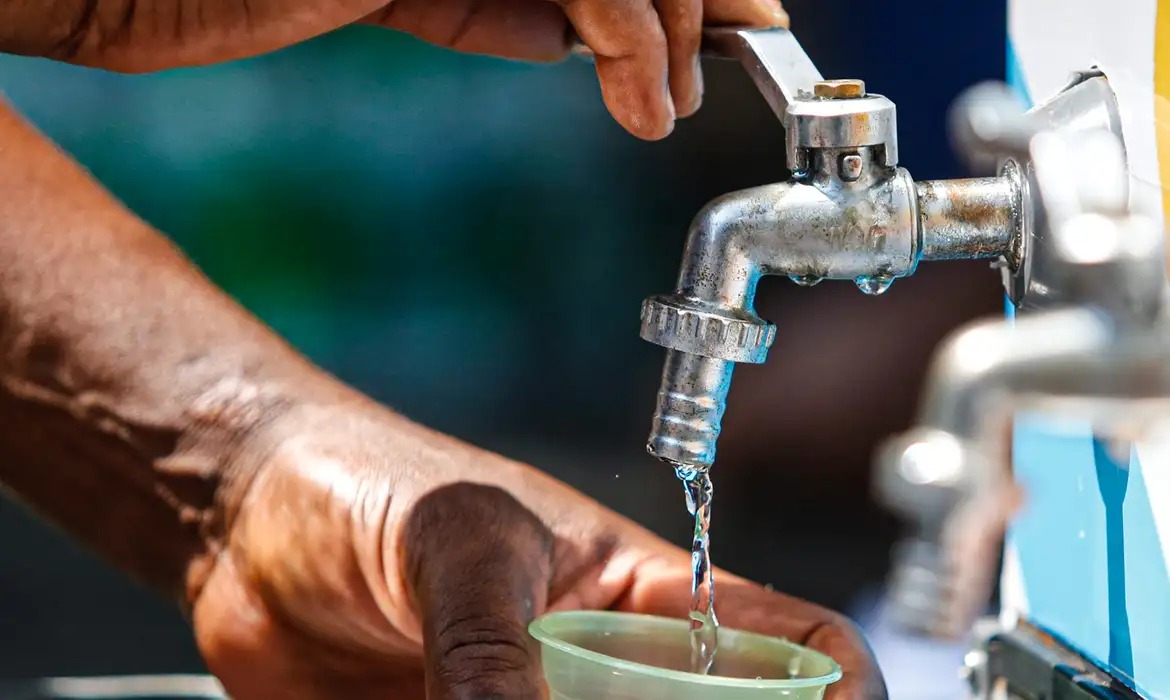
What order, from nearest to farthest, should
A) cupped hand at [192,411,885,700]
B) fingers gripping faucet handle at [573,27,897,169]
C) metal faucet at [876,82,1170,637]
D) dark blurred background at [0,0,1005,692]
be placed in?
metal faucet at [876,82,1170,637] → fingers gripping faucet handle at [573,27,897,169] → cupped hand at [192,411,885,700] → dark blurred background at [0,0,1005,692]

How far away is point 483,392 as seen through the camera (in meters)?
1.59

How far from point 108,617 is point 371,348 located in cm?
42

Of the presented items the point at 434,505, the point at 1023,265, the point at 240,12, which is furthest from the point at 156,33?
the point at 1023,265

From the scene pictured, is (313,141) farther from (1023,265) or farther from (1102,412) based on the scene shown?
(1102,412)

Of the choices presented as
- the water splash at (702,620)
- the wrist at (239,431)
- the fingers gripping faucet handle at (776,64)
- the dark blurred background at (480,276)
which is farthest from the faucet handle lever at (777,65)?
the dark blurred background at (480,276)

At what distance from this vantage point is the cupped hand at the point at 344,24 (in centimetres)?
65

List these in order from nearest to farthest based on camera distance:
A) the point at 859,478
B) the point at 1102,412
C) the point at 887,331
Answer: the point at 1102,412 → the point at 887,331 → the point at 859,478

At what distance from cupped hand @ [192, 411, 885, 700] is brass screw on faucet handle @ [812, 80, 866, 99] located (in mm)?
255

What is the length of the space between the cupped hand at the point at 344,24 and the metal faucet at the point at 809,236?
0.15 m

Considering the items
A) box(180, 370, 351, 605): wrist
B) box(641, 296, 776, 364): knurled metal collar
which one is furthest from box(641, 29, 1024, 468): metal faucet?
box(180, 370, 351, 605): wrist

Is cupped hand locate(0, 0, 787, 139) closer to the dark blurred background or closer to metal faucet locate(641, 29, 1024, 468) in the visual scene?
metal faucet locate(641, 29, 1024, 468)

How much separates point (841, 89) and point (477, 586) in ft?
0.86

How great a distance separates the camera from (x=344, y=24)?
0.69 metres

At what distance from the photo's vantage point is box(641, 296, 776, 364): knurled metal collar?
49cm
